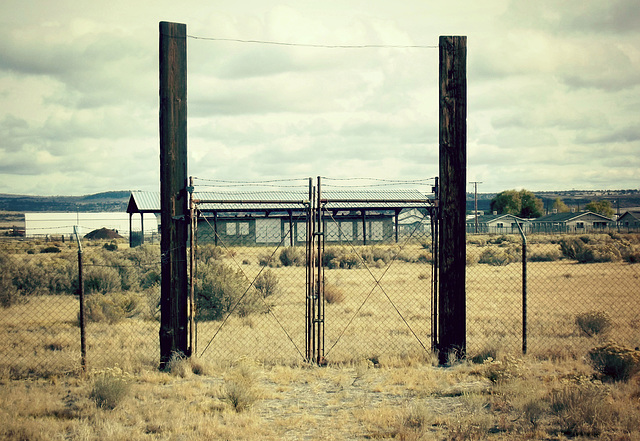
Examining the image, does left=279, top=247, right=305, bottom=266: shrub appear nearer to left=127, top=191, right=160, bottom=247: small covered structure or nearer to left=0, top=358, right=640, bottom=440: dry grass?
left=127, top=191, right=160, bottom=247: small covered structure

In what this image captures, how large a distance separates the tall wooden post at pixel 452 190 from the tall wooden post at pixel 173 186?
13.2ft

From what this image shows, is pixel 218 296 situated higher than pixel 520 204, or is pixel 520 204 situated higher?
pixel 520 204

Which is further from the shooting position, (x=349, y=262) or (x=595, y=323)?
(x=349, y=262)

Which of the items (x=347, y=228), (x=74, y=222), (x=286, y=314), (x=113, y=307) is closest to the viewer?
(x=113, y=307)

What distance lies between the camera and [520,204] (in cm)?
10725

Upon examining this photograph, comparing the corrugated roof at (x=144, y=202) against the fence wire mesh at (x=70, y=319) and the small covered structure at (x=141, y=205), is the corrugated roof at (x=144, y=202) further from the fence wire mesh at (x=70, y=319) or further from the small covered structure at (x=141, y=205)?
the fence wire mesh at (x=70, y=319)

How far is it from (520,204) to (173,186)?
349 ft

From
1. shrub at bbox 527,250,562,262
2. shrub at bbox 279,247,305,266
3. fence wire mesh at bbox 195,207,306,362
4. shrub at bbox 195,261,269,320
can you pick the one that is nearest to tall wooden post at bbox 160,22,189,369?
fence wire mesh at bbox 195,207,306,362

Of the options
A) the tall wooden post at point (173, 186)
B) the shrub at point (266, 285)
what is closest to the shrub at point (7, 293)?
the shrub at point (266, 285)

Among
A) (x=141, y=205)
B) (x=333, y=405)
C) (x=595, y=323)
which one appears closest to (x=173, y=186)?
(x=333, y=405)

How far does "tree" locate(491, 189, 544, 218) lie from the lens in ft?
349

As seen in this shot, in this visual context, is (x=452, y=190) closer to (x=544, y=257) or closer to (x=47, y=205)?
(x=544, y=257)

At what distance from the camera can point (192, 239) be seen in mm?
8609

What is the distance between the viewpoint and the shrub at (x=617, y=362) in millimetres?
7812
